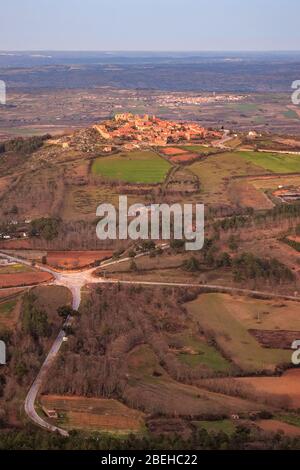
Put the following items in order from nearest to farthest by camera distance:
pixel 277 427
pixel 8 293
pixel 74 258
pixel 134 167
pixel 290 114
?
pixel 277 427
pixel 8 293
pixel 74 258
pixel 134 167
pixel 290 114

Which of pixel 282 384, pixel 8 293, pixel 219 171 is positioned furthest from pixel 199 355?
pixel 219 171

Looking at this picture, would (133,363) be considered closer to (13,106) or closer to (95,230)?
(95,230)

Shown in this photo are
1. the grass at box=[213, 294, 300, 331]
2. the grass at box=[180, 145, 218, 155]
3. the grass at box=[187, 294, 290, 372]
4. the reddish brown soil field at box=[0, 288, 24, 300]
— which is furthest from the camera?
the grass at box=[180, 145, 218, 155]

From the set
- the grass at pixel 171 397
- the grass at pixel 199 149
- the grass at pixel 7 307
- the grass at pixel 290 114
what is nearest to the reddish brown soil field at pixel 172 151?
the grass at pixel 199 149

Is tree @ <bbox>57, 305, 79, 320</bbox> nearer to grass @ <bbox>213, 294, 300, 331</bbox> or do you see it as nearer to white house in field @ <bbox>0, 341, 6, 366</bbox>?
white house in field @ <bbox>0, 341, 6, 366</bbox>

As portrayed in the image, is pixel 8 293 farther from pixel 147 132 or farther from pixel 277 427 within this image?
pixel 147 132

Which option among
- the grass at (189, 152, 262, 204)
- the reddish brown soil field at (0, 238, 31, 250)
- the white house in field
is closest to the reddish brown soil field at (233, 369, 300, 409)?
the white house in field
